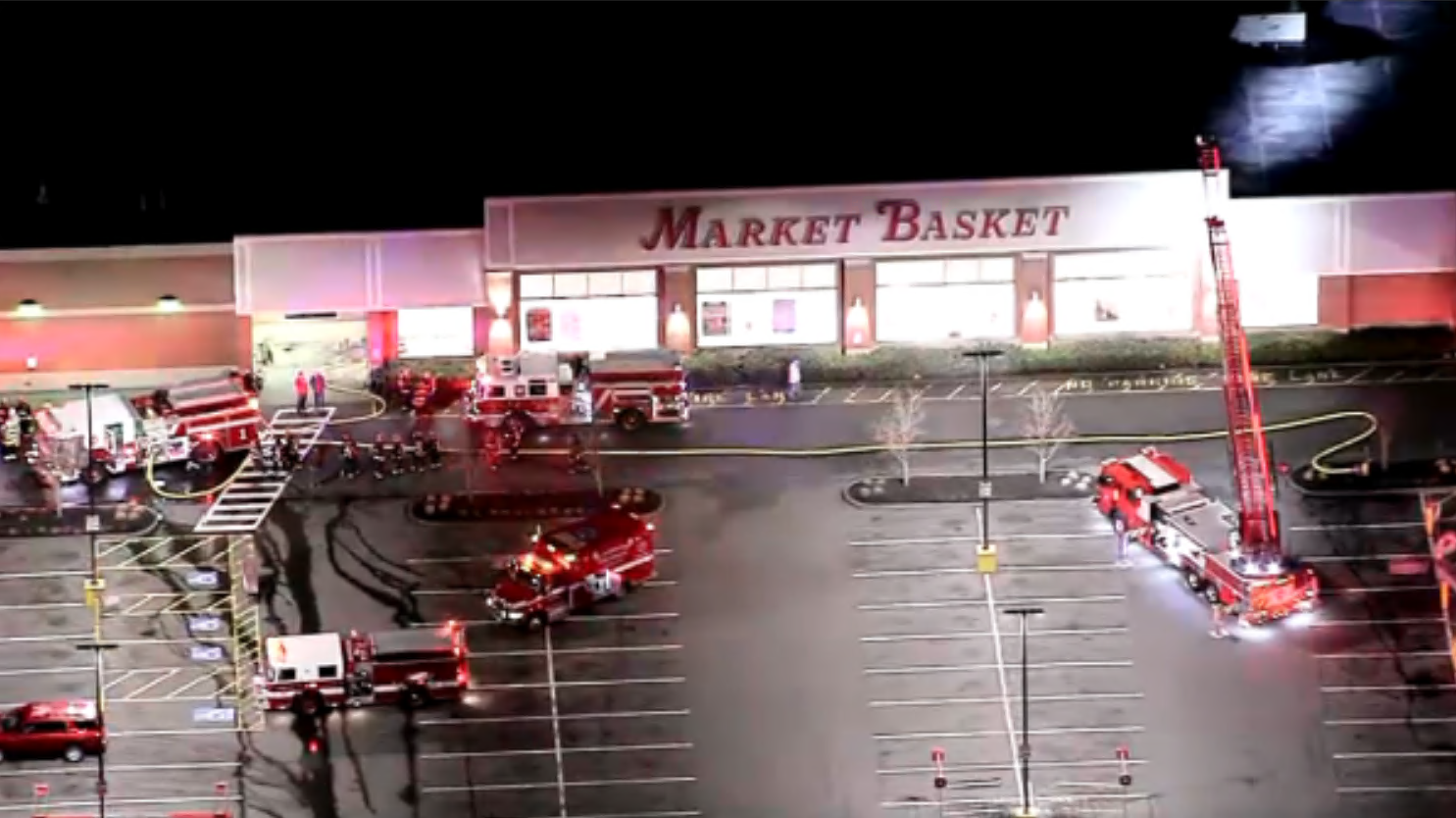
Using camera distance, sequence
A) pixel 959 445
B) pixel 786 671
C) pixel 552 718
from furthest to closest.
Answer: pixel 959 445 → pixel 786 671 → pixel 552 718

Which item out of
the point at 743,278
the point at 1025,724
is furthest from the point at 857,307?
the point at 1025,724

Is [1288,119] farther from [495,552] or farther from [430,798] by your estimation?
[430,798]

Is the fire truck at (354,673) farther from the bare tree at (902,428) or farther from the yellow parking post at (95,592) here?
the bare tree at (902,428)

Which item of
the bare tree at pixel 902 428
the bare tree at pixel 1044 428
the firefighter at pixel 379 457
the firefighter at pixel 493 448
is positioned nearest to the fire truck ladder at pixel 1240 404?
the bare tree at pixel 1044 428

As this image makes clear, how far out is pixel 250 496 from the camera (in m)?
136

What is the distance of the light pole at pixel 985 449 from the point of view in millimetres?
132125

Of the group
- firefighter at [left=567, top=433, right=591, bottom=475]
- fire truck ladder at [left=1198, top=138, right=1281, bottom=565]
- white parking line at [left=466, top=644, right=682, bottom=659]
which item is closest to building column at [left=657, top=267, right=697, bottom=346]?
firefighter at [left=567, top=433, right=591, bottom=475]

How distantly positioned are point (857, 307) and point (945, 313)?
3.56m

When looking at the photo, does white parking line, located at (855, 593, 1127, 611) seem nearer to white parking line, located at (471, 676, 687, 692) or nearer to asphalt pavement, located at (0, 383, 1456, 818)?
asphalt pavement, located at (0, 383, 1456, 818)

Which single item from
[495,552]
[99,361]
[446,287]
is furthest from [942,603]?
[99,361]

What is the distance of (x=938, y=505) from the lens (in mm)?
134125

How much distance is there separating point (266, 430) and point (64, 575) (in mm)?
12163

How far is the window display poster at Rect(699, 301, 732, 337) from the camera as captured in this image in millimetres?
146500

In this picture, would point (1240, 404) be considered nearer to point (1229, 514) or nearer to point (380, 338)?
point (1229, 514)
